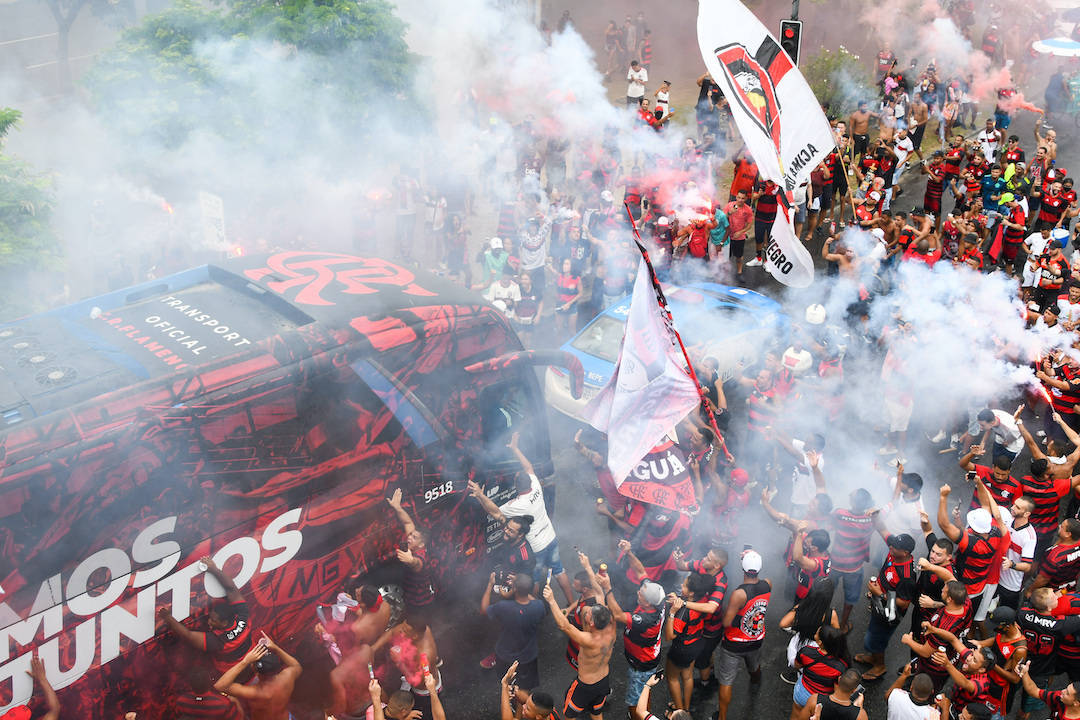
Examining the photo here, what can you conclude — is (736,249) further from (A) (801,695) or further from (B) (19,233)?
(B) (19,233)

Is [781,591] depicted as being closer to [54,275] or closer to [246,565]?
[246,565]

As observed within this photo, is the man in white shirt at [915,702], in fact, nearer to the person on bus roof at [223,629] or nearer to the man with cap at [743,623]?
the man with cap at [743,623]

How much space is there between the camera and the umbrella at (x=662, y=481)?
7023 millimetres

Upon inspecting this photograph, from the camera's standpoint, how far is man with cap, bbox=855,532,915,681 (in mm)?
6500

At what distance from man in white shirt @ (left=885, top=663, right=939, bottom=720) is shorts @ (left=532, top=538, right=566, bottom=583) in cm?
257

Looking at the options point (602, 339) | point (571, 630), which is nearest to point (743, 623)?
point (571, 630)

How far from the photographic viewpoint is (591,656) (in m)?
5.76

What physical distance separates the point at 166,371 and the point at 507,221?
8.25 metres

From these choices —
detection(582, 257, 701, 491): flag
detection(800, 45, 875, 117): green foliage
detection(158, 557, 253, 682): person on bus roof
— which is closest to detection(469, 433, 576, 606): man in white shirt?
detection(582, 257, 701, 491): flag

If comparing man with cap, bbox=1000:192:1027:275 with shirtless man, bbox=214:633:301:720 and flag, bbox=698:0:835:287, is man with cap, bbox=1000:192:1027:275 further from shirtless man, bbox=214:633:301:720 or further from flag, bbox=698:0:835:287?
shirtless man, bbox=214:633:301:720

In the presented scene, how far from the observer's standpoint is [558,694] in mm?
6707

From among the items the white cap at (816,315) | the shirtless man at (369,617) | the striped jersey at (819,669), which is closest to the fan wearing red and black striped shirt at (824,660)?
the striped jersey at (819,669)

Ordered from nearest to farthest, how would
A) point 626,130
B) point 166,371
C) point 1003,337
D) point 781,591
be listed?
point 166,371 → point 781,591 → point 1003,337 → point 626,130

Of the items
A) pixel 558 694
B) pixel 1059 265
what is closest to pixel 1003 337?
pixel 1059 265
